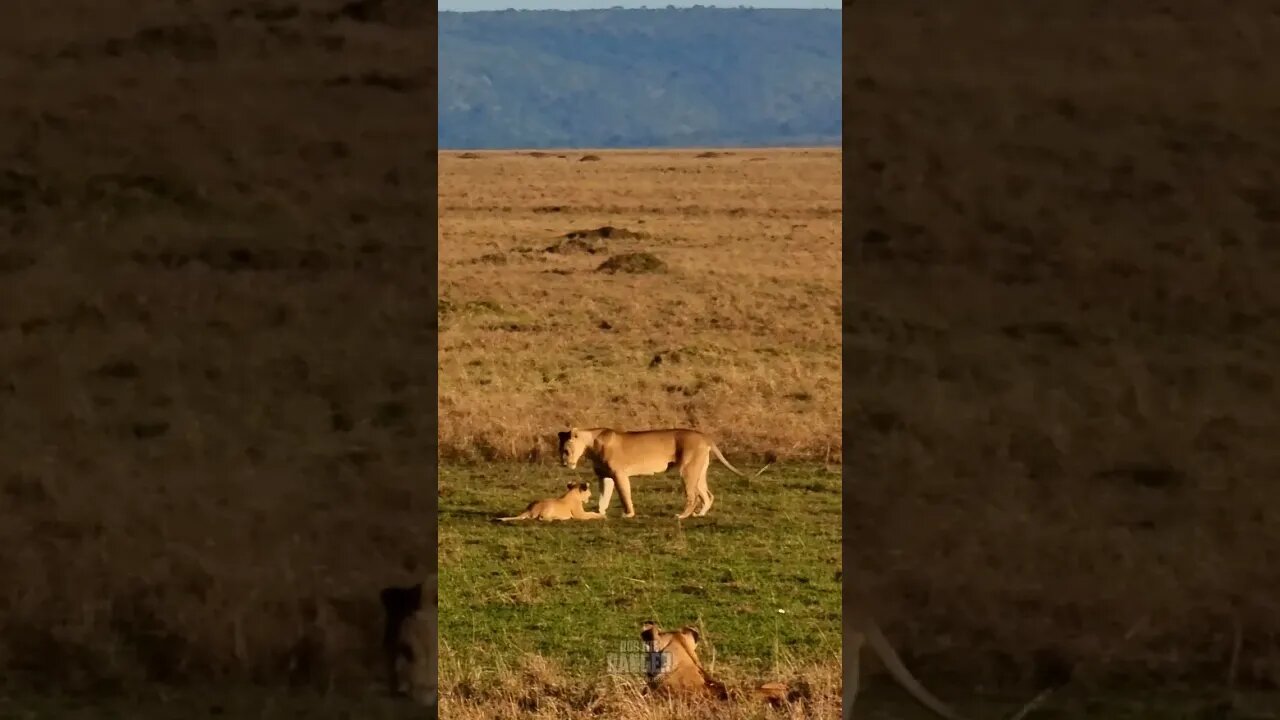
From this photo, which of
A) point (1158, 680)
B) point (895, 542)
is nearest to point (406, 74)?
point (895, 542)


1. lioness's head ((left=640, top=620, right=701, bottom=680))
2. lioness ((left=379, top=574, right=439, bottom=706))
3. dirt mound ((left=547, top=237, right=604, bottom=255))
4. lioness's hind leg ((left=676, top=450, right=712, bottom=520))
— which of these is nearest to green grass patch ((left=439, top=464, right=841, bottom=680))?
lioness's hind leg ((left=676, top=450, right=712, bottom=520))

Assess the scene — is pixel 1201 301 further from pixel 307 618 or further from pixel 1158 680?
pixel 307 618

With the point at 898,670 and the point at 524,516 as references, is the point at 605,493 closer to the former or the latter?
the point at 524,516

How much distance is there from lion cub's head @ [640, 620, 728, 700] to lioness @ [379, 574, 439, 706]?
1549 mm

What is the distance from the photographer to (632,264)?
86.1ft

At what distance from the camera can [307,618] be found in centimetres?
414

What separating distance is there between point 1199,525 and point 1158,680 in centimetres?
37

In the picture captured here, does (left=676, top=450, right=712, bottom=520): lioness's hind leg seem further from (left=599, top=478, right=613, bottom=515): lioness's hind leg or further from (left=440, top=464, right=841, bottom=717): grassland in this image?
(left=599, top=478, right=613, bottom=515): lioness's hind leg

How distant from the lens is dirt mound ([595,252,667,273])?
1023 inches

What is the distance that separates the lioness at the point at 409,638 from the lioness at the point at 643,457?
6.02m

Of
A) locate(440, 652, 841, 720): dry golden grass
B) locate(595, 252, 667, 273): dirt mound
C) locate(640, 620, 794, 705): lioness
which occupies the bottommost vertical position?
locate(440, 652, 841, 720): dry golden grass

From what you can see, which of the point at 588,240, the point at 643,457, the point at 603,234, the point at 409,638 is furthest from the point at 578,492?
the point at 603,234

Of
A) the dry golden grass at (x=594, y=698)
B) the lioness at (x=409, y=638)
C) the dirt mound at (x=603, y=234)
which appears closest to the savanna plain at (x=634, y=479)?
the dry golden grass at (x=594, y=698)

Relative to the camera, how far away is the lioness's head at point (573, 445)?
416 inches
